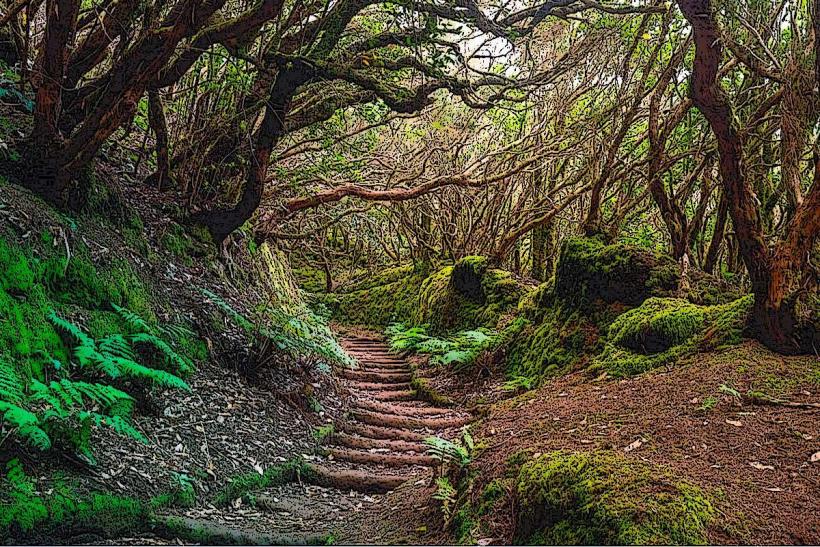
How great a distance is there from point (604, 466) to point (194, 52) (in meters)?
4.92

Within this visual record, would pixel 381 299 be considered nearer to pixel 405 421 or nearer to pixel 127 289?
pixel 405 421

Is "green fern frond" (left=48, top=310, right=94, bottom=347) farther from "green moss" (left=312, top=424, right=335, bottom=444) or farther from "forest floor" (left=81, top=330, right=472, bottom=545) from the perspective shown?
"green moss" (left=312, top=424, right=335, bottom=444)

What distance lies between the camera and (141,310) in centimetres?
550

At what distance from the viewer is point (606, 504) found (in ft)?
9.26

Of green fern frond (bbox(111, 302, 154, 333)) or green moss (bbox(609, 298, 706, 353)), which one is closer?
green fern frond (bbox(111, 302, 154, 333))

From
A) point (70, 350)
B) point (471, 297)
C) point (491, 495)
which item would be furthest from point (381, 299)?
point (491, 495)

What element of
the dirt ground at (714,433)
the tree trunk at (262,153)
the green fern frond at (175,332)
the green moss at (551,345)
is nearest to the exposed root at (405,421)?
the green moss at (551,345)

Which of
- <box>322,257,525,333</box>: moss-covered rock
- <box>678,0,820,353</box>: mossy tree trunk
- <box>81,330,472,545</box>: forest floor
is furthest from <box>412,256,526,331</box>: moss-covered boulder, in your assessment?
<box>678,0,820,353</box>: mossy tree trunk

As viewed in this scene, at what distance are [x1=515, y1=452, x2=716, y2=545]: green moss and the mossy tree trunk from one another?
8.58 ft

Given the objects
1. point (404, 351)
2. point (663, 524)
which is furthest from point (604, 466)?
point (404, 351)

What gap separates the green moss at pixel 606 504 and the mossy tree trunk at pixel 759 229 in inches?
103

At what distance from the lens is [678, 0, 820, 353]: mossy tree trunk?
4801mm

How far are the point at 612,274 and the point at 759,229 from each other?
286 cm

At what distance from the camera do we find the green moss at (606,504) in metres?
2.57
